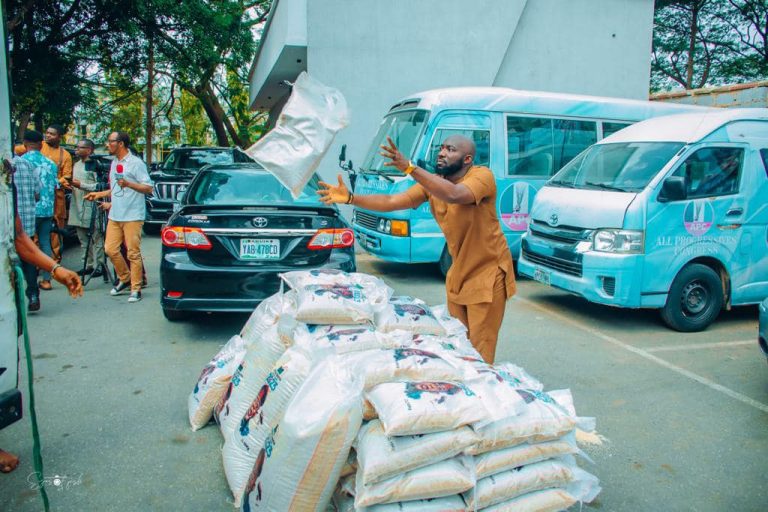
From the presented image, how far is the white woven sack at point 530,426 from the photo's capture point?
2393mm

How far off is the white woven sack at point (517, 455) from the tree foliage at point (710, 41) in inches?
923

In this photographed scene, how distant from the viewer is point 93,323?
6.16m

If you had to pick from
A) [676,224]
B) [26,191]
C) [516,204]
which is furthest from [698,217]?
[26,191]

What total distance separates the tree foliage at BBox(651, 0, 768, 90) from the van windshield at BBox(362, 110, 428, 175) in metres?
18.0

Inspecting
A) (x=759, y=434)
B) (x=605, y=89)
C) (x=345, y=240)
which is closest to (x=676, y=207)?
(x=759, y=434)

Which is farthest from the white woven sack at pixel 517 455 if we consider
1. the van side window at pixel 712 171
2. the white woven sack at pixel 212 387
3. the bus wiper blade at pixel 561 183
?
the bus wiper blade at pixel 561 183

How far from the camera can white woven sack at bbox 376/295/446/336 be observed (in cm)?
316

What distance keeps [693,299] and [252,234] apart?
184 inches

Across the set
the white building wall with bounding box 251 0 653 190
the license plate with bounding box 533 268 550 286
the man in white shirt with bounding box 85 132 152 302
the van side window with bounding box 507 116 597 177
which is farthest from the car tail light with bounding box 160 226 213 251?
the white building wall with bounding box 251 0 653 190

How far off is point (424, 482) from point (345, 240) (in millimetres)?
3425

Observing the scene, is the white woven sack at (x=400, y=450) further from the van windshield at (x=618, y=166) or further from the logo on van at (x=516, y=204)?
the logo on van at (x=516, y=204)

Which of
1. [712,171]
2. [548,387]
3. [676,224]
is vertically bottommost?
[548,387]

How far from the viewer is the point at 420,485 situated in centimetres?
227

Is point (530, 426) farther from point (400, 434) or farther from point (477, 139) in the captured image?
point (477, 139)
